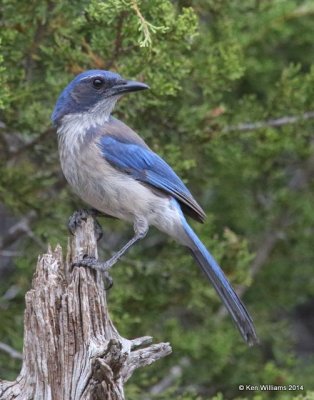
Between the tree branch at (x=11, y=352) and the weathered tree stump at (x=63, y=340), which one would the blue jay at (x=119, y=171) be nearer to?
the weathered tree stump at (x=63, y=340)

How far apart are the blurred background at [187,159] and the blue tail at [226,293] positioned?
52cm

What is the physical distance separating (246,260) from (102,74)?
1747 millimetres

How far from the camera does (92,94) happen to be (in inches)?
243

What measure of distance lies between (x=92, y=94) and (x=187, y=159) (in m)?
1.07

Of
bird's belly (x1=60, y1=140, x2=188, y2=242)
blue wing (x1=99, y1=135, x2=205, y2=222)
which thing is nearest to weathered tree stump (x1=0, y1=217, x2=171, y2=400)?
bird's belly (x1=60, y1=140, x2=188, y2=242)

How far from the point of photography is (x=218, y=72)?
680 centimetres

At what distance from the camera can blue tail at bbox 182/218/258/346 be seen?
5897 mm

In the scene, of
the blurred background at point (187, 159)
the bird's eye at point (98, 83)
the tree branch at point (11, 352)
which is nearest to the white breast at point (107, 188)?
the bird's eye at point (98, 83)

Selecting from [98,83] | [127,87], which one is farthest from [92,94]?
[127,87]

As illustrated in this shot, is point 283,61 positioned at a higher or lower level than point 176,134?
higher

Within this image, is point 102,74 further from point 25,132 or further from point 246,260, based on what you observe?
point 246,260

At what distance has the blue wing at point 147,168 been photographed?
612 cm

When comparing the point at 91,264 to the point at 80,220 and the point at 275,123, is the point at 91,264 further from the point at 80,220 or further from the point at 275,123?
the point at 275,123

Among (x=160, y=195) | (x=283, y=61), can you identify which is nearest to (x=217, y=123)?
(x=160, y=195)
